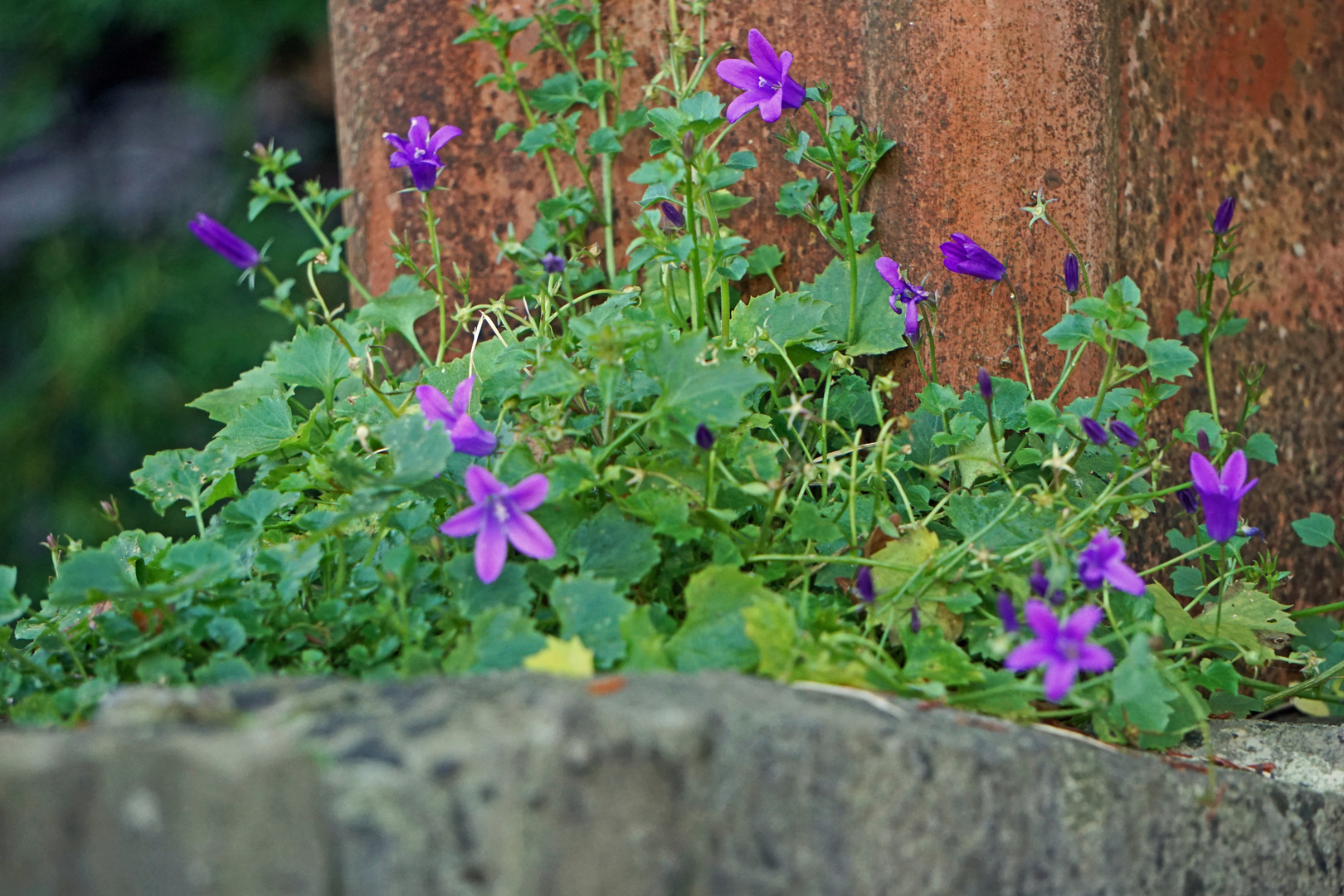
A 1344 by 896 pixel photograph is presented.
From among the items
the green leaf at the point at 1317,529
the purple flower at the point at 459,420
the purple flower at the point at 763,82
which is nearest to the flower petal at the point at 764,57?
the purple flower at the point at 763,82

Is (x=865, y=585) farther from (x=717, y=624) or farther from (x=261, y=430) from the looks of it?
(x=261, y=430)

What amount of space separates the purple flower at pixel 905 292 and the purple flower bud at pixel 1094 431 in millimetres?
292

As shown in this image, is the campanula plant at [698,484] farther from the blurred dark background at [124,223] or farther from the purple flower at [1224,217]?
the blurred dark background at [124,223]

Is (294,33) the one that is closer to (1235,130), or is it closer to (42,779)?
(1235,130)

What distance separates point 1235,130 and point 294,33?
3878mm

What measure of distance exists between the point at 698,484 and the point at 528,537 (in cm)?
25

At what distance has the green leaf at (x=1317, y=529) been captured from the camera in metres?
1.48

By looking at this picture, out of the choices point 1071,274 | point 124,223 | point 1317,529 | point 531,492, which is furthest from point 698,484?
point 124,223

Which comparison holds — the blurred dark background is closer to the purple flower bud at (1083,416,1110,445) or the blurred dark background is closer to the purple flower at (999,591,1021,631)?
the purple flower bud at (1083,416,1110,445)

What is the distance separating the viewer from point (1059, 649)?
2.85ft

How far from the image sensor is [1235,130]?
1693 mm

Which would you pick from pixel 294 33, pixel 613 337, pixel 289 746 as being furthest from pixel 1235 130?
pixel 294 33

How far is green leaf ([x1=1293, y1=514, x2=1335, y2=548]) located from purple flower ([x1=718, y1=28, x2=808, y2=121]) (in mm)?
Result: 866

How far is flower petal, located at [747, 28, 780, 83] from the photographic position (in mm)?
1325
